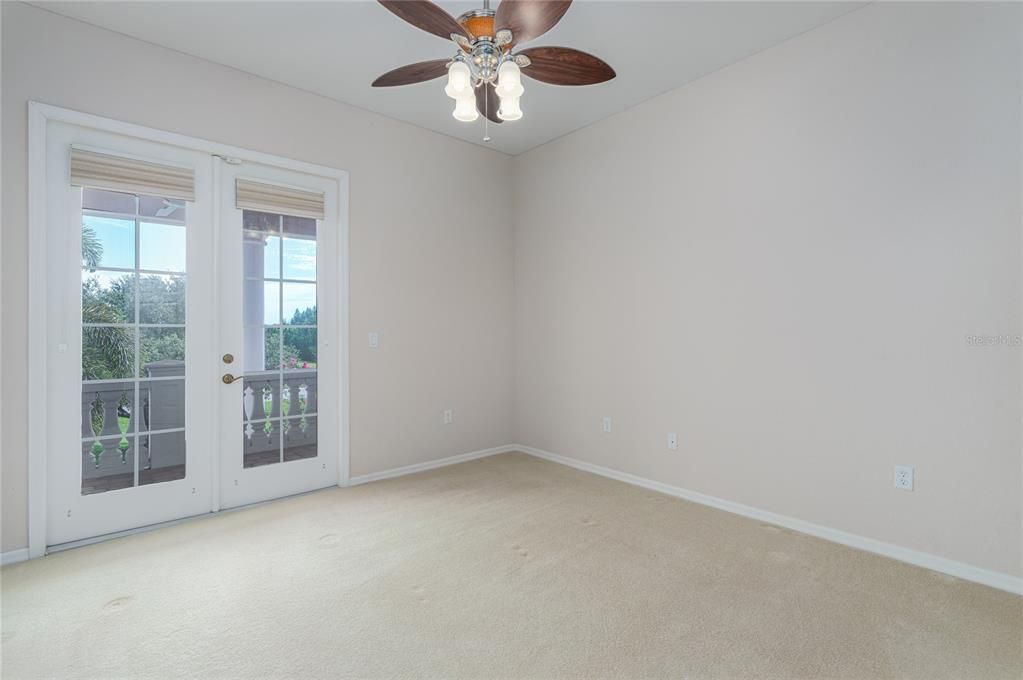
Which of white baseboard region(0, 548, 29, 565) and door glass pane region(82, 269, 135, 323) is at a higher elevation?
door glass pane region(82, 269, 135, 323)

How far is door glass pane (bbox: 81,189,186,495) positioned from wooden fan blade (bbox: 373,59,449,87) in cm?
162

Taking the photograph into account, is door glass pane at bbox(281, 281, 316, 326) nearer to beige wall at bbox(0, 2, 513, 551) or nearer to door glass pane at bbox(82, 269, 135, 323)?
beige wall at bbox(0, 2, 513, 551)

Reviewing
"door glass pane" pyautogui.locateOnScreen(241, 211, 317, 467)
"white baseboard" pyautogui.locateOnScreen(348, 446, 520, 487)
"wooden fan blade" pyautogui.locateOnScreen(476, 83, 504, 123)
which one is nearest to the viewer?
"wooden fan blade" pyautogui.locateOnScreen(476, 83, 504, 123)

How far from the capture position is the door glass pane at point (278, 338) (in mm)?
3312

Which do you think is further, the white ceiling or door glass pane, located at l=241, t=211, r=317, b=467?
door glass pane, located at l=241, t=211, r=317, b=467

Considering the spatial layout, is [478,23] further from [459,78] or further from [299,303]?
[299,303]

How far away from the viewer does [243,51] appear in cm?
295

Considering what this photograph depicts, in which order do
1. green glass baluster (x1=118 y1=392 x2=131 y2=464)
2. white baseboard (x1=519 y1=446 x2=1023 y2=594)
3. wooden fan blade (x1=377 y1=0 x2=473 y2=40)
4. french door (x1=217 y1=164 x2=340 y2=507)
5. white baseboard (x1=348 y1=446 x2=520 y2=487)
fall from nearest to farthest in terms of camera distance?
wooden fan blade (x1=377 y1=0 x2=473 y2=40) < white baseboard (x1=519 y1=446 x2=1023 y2=594) < green glass baluster (x1=118 y1=392 x2=131 y2=464) < french door (x1=217 y1=164 x2=340 y2=507) < white baseboard (x1=348 y1=446 x2=520 y2=487)

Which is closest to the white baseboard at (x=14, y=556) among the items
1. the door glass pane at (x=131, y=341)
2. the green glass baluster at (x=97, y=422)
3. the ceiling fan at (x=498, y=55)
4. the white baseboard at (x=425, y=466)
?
the door glass pane at (x=131, y=341)

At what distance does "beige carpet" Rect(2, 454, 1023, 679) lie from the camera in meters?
1.74

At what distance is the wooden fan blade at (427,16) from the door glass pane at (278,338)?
202 cm

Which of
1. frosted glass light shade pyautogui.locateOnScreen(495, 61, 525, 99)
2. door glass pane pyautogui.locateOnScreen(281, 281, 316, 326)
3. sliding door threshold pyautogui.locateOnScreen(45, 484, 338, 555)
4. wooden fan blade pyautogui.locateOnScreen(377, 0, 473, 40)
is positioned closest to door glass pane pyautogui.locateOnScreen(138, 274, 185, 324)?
door glass pane pyautogui.locateOnScreen(281, 281, 316, 326)

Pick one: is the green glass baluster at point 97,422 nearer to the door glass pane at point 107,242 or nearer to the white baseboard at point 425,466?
the door glass pane at point 107,242

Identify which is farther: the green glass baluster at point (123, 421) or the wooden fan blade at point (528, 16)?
the green glass baluster at point (123, 421)
